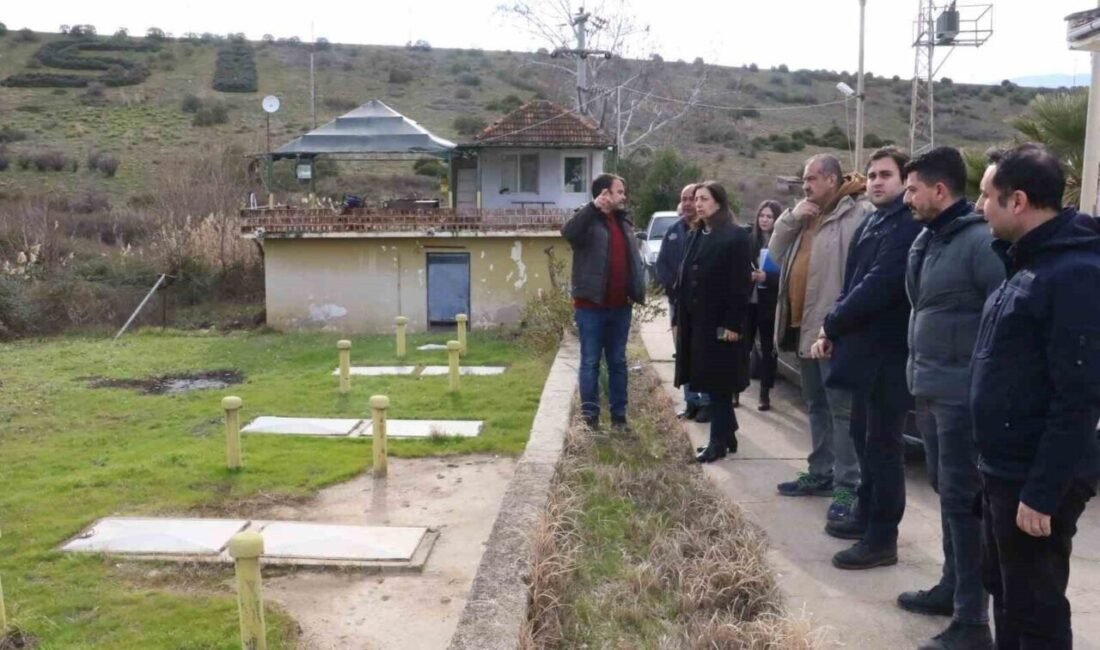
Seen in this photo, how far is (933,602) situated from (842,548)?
844mm

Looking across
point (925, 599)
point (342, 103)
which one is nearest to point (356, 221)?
point (925, 599)

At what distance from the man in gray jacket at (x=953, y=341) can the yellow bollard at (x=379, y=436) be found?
4.25 m

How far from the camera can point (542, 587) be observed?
4.21 metres

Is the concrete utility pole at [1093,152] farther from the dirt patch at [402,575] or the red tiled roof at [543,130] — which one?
the red tiled roof at [543,130]

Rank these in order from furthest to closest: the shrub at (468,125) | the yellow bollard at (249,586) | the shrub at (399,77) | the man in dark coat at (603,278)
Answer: the shrub at (399,77), the shrub at (468,125), the man in dark coat at (603,278), the yellow bollard at (249,586)

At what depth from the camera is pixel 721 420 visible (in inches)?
261

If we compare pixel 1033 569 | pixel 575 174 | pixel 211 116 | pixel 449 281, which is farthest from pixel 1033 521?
pixel 211 116

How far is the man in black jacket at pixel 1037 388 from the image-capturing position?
2.86 m

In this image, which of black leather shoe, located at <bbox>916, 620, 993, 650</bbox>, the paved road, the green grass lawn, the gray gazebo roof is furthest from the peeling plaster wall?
black leather shoe, located at <bbox>916, 620, 993, 650</bbox>

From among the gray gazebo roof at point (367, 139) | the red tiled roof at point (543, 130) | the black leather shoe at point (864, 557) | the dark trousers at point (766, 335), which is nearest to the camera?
the black leather shoe at point (864, 557)

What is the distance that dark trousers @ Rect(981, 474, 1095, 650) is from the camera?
304 cm

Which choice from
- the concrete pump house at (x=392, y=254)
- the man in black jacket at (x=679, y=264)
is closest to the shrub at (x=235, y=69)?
the concrete pump house at (x=392, y=254)

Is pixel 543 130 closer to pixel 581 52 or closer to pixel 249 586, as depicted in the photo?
pixel 581 52

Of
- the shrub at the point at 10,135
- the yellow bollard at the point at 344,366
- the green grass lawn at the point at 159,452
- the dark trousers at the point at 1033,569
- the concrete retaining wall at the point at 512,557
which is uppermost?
the shrub at the point at 10,135
